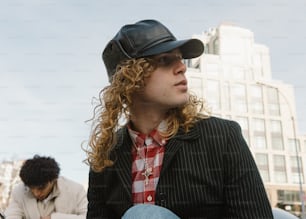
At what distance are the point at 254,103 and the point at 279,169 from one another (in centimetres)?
365

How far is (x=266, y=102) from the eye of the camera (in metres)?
22.0

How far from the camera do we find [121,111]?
72 centimetres

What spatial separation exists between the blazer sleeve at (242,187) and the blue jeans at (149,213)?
9 cm

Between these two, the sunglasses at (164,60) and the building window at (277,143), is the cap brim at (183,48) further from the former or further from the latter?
the building window at (277,143)

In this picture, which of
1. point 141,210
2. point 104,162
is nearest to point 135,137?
point 104,162

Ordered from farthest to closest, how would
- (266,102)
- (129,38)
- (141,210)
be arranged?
(266,102), (129,38), (141,210)

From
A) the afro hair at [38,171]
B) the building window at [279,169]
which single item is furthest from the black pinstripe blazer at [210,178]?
the building window at [279,169]

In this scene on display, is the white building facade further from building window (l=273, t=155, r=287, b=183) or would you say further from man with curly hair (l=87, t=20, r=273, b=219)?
man with curly hair (l=87, t=20, r=273, b=219)

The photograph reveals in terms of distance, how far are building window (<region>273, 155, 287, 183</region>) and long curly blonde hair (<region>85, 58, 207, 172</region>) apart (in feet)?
64.5

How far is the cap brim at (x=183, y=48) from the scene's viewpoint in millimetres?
640

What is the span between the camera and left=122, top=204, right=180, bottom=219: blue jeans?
0.54 meters

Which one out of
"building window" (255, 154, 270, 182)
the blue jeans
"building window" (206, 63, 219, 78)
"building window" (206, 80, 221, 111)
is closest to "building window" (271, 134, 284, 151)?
"building window" (255, 154, 270, 182)

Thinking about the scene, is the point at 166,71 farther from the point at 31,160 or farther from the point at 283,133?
the point at 283,133

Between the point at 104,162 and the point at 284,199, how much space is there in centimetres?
1932
